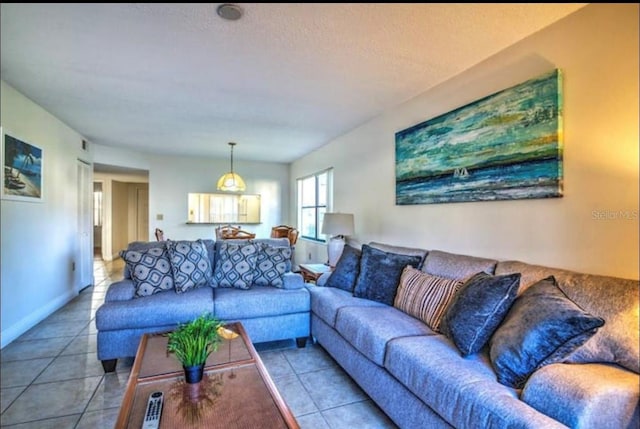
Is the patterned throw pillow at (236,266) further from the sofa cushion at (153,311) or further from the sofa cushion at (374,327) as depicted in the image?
the sofa cushion at (374,327)

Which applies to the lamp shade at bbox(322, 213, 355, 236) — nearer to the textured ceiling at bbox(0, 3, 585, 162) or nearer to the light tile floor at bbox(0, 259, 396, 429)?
the textured ceiling at bbox(0, 3, 585, 162)

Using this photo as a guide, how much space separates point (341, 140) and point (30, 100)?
138 inches

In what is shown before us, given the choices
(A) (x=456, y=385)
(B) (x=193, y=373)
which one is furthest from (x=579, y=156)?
(B) (x=193, y=373)

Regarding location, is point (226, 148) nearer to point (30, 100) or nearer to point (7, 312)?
point (30, 100)

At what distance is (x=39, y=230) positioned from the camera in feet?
11.7

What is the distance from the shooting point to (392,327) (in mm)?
2045

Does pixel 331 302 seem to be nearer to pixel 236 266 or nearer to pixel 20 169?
pixel 236 266

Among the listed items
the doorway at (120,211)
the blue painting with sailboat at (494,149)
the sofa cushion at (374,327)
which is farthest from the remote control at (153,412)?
the doorway at (120,211)

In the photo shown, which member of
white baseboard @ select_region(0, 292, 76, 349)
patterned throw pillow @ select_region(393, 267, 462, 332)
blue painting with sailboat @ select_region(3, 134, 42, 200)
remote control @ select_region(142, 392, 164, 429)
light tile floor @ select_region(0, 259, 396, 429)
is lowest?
light tile floor @ select_region(0, 259, 396, 429)

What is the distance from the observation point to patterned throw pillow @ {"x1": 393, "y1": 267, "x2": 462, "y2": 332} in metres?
2.10

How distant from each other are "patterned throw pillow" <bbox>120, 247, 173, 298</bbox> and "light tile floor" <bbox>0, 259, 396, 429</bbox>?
1.95 ft

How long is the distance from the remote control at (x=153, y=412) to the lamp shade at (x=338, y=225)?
8.42ft

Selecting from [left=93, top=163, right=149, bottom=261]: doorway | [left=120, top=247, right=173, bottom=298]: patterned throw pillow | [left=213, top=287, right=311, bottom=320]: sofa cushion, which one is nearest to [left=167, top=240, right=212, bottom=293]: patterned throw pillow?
[left=120, top=247, right=173, bottom=298]: patterned throw pillow

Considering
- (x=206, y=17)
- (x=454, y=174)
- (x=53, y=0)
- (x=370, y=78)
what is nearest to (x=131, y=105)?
(x=53, y=0)
